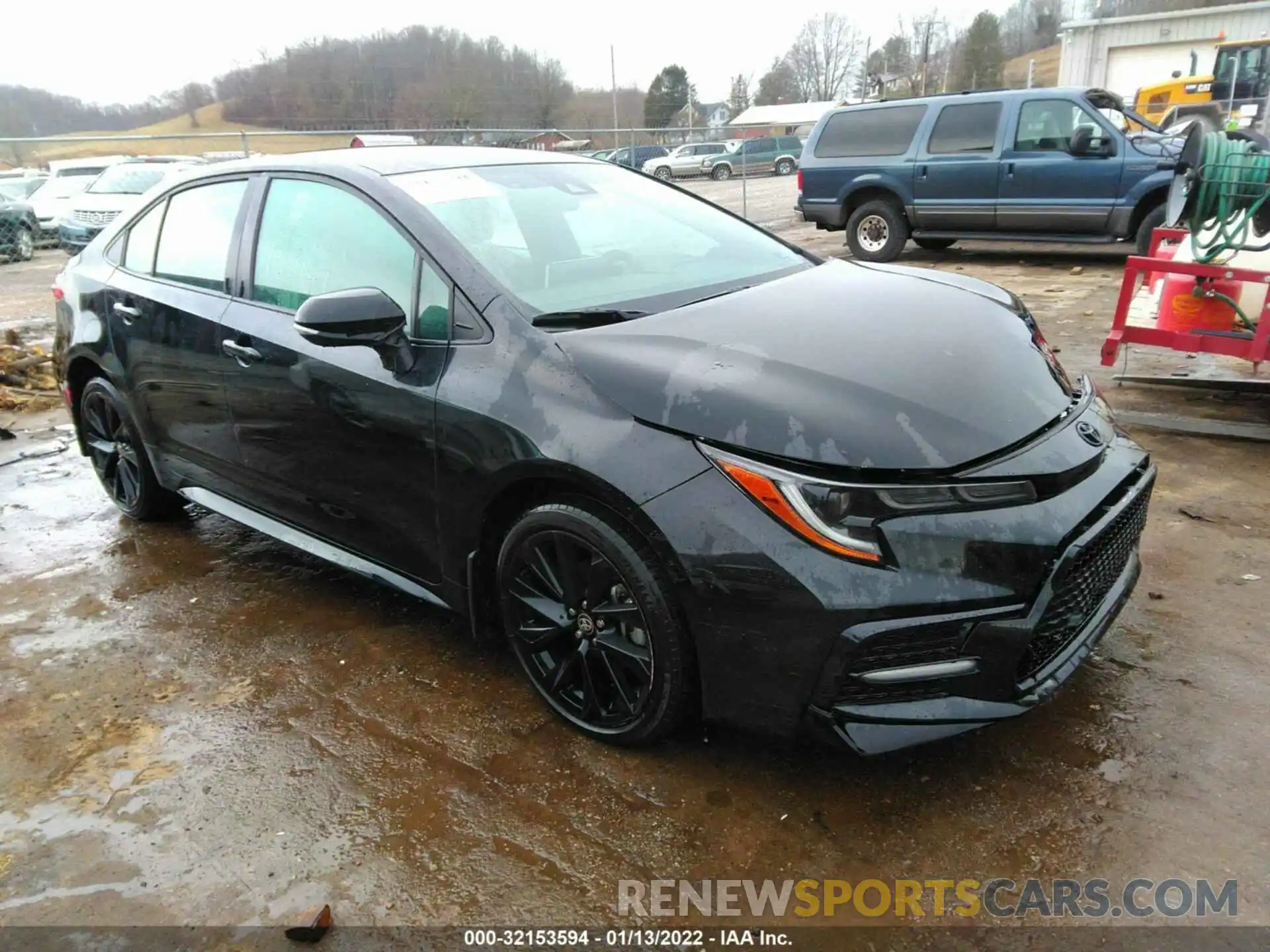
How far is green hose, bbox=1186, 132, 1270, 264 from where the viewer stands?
4.22 meters

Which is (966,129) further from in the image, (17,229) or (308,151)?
(17,229)

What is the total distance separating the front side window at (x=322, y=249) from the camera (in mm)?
2883

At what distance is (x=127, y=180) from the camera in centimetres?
1620

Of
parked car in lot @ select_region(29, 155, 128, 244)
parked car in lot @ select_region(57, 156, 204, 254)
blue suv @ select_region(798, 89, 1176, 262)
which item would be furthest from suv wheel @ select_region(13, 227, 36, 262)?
blue suv @ select_region(798, 89, 1176, 262)

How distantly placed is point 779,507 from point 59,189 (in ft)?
72.8

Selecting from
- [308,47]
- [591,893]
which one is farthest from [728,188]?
[591,893]

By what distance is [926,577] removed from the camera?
2.04m

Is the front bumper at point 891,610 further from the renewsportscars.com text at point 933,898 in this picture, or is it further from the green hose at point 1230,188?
the green hose at point 1230,188

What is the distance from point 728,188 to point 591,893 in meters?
27.9

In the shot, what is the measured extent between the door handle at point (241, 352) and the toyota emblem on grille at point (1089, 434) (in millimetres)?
2699

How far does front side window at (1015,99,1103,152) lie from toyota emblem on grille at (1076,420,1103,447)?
8767mm

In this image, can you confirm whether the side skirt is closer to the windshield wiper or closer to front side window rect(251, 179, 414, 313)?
front side window rect(251, 179, 414, 313)

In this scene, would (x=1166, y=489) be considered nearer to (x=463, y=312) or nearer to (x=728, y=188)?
(x=463, y=312)

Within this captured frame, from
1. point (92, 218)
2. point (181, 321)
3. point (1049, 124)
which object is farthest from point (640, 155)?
point (181, 321)
